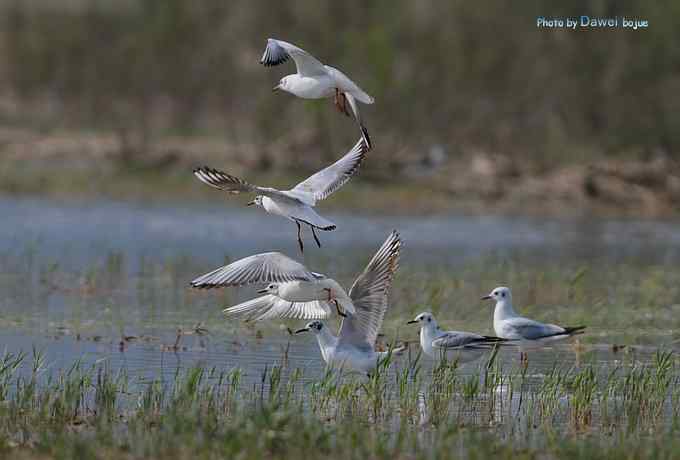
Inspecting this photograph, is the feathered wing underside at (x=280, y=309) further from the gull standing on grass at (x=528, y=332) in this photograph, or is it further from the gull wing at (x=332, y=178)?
the gull standing on grass at (x=528, y=332)

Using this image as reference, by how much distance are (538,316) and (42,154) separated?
65.1 ft

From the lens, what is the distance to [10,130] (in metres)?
34.0

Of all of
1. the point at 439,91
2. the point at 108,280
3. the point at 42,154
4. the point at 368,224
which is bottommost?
the point at 108,280

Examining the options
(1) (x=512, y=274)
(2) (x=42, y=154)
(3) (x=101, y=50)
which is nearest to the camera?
(1) (x=512, y=274)

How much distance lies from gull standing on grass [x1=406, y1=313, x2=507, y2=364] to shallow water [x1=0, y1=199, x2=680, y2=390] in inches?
31.2

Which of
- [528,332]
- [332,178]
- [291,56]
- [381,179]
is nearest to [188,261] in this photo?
[528,332]

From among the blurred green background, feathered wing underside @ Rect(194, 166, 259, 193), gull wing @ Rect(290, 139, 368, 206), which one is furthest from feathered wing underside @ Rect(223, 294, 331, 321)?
the blurred green background

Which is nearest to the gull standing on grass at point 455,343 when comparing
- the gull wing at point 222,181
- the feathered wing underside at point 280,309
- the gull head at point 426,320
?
the gull head at point 426,320

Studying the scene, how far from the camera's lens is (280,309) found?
11.9 metres

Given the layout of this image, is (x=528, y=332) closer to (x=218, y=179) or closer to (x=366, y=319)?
(x=366, y=319)

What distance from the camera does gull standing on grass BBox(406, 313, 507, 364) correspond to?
1135 cm

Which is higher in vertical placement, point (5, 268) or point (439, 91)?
point (439, 91)

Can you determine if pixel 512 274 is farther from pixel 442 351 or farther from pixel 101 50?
pixel 101 50

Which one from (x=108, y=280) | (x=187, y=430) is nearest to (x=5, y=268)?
(x=108, y=280)
